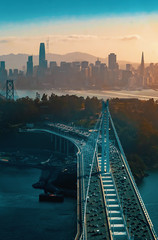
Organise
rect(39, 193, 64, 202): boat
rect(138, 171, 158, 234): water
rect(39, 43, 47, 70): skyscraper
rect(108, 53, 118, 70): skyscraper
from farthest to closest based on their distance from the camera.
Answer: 1. rect(39, 43, 47, 70): skyscraper
2. rect(108, 53, 118, 70): skyscraper
3. rect(39, 193, 64, 202): boat
4. rect(138, 171, 158, 234): water

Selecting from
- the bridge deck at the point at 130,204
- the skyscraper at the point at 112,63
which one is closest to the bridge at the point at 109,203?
the bridge deck at the point at 130,204

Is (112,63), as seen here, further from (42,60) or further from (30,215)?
(30,215)

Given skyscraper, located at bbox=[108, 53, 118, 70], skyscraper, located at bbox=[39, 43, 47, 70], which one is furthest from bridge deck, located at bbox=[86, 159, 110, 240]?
skyscraper, located at bbox=[39, 43, 47, 70]

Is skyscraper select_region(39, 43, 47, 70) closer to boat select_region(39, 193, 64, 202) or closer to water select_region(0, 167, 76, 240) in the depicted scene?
water select_region(0, 167, 76, 240)

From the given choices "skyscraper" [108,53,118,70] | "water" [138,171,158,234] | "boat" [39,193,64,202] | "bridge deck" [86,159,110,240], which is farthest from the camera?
"skyscraper" [108,53,118,70]

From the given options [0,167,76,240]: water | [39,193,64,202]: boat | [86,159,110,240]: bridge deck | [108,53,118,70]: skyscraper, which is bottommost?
[0,167,76,240]: water

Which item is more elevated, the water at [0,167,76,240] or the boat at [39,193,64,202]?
the boat at [39,193,64,202]
